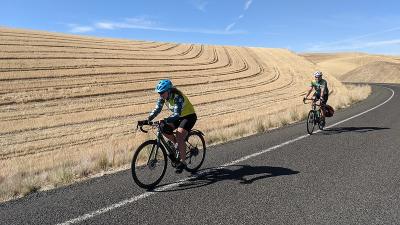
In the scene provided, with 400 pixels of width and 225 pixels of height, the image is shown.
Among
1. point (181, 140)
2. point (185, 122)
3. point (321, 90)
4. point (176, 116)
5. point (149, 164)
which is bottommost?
point (149, 164)

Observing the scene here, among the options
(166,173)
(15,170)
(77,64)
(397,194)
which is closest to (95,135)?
(15,170)

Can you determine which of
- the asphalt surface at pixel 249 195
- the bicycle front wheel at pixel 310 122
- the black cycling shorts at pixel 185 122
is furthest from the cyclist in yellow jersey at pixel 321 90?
the black cycling shorts at pixel 185 122

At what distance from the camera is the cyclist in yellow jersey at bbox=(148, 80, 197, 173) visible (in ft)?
25.1

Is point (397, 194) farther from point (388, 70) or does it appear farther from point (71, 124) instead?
point (388, 70)

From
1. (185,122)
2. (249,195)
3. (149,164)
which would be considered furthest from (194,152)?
(249,195)

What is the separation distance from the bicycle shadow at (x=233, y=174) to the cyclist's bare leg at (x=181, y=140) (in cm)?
44

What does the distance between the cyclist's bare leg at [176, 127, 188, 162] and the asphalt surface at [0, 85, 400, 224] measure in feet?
1.30

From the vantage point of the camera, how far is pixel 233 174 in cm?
802

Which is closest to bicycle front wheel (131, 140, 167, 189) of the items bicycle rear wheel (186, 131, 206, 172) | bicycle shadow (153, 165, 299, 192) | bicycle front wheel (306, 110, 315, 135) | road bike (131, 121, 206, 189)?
road bike (131, 121, 206, 189)

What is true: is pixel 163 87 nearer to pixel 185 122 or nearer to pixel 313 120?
pixel 185 122

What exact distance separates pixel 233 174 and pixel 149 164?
1.55 metres

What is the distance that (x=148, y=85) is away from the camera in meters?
33.5

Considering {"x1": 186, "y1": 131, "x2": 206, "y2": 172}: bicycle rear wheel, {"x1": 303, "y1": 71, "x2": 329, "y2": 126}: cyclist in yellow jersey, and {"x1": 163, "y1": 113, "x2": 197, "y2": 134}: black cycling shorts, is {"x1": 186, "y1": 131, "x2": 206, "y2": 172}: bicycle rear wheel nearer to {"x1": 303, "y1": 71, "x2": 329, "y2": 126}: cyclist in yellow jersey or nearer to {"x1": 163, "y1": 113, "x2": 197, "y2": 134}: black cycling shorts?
{"x1": 163, "y1": 113, "x2": 197, "y2": 134}: black cycling shorts

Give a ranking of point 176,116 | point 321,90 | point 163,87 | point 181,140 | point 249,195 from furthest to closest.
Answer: point 321,90
point 181,140
point 176,116
point 163,87
point 249,195
